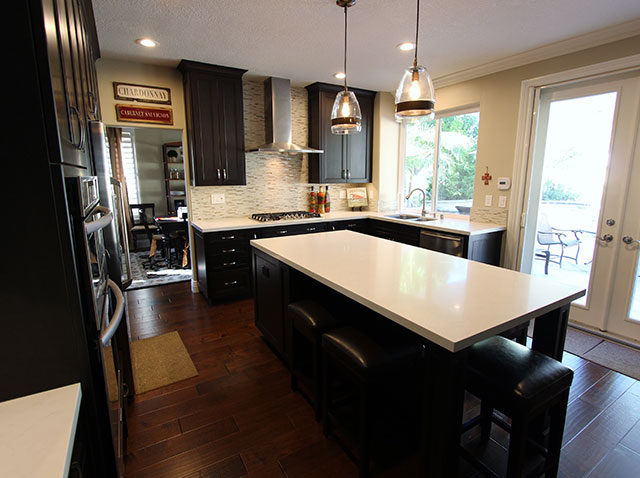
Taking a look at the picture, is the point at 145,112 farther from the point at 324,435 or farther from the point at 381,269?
the point at 324,435

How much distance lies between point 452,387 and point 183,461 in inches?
55.2

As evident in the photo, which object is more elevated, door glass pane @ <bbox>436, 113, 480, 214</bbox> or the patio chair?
door glass pane @ <bbox>436, 113, 480, 214</bbox>

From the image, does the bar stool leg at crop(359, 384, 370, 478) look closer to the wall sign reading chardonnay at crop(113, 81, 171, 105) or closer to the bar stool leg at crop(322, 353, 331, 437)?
the bar stool leg at crop(322, 353, 331, 437)

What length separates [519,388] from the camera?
125 centimetres

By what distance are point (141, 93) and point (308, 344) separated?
325 centimetres

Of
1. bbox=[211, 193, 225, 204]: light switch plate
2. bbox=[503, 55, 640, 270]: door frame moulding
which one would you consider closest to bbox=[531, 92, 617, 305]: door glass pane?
bbox=[503, 55, 640, 270]: door frame moulding

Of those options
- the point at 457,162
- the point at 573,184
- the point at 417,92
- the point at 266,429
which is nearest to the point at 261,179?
the point at 457,162

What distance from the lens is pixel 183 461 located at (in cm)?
169

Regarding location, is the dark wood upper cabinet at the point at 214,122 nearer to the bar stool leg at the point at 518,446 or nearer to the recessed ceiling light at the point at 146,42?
the recessed ceiling light at the point at 146,42

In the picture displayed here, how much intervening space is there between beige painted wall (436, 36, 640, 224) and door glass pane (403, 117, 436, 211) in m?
0.60

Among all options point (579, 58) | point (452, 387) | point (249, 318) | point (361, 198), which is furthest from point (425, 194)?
point (452, 387)

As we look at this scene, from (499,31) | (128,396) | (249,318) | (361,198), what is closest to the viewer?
(128,396)

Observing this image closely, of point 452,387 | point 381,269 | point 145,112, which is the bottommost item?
point 452,387

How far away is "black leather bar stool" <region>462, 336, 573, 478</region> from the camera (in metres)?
1.23
